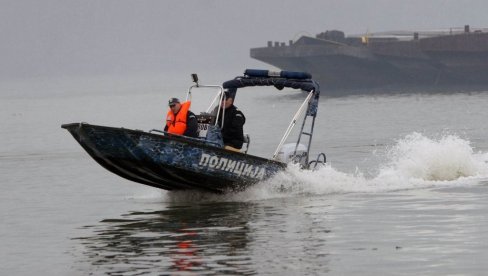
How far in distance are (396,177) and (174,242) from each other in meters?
9.79

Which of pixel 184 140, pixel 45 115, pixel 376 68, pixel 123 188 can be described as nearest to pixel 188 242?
pixel 184 140

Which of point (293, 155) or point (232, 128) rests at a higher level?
point (232, 128)

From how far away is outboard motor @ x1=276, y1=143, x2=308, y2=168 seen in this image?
27.4 meters

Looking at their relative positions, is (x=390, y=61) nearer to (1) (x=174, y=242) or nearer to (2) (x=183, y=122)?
(2) (x=183, y=122)

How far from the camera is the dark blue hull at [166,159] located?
24391 mm

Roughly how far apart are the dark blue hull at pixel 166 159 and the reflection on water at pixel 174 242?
0.56 metres

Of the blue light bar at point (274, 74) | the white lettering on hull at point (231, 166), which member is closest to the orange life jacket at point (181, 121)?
the white lettering on hull at point (231, 166)

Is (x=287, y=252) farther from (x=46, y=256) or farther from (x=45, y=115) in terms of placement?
(x=45, y=115)

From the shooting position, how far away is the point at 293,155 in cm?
2742

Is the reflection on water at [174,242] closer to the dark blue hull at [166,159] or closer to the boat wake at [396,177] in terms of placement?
the dark blue hull at [166,159]

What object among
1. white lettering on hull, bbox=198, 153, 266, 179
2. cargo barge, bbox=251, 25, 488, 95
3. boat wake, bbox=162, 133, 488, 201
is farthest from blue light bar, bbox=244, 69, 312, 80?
cargo barge, bbox=251, 25, 488, 95

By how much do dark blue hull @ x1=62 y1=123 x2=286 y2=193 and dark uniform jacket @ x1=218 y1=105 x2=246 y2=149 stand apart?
641 millimetres

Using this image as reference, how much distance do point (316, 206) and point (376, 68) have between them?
104746 millimetres

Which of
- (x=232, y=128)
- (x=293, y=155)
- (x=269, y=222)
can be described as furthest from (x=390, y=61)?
(x=269, y=222)
